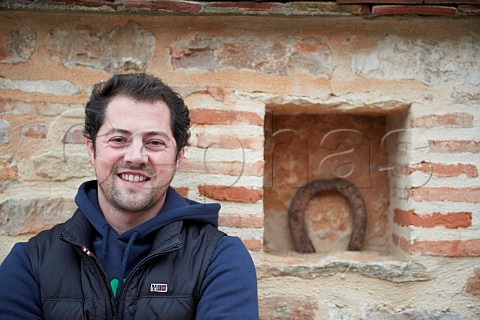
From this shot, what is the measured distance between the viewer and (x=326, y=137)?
2467 mm

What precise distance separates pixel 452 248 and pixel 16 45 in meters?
1.97

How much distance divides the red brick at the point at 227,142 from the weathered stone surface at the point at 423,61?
0.52 meters

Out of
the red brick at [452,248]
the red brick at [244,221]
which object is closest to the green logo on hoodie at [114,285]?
the red brick at [244,221]

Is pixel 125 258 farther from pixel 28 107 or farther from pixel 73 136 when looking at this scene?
pixel 28 107

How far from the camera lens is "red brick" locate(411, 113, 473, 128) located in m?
2.10

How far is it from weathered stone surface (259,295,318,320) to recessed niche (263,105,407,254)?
1.21 feet

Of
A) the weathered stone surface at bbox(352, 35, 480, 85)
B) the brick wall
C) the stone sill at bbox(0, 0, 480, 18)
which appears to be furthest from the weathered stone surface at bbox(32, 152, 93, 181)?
the weathered stone surface at bbox(352, 35, 480, 85)

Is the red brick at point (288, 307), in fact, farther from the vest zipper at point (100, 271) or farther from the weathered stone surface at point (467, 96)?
the weathered stone surface at point (467, 96)

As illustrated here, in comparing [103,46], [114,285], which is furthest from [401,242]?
[103,46]

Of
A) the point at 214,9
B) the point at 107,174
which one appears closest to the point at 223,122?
the point at 214,9

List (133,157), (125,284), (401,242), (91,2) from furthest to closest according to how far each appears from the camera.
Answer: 1. (401,242)
2. (91,2)
3. (133,157)
4. (125,284)

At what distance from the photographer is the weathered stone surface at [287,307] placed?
82.2 inches

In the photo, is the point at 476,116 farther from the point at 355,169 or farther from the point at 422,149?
the point at 355,169

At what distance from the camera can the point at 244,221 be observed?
2.10 m
